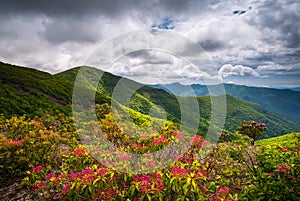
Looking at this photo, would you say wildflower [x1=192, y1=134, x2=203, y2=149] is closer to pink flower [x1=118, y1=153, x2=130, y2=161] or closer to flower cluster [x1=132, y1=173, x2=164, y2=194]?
flower cluster [x1=132, y1=173, x2=164, y2=194]

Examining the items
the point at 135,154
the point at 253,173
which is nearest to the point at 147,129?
the point at 135,154

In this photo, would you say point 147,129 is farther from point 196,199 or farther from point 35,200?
point 35,200

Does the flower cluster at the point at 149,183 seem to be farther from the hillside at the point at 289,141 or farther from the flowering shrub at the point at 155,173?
the hillside at the point at 289,141

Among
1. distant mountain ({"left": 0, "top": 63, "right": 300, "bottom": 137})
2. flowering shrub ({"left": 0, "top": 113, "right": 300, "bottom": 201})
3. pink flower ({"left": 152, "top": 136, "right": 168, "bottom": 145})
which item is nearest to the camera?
flowering shrub ({"left": 0, "top": 113, "right": 300, "bottom": 201})

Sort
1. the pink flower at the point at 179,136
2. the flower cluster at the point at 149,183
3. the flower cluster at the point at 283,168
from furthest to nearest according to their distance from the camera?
the pink flower at the point at 179,136 < the flower cluster at the point at 283,168 < the flower cluster at the point at 149,183

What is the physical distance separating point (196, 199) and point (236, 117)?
216m

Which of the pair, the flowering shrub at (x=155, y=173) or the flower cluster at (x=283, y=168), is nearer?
the flowering shrub at (x=155, y=173)

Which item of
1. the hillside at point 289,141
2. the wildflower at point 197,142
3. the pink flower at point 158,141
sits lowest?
the hillside at point 289,141

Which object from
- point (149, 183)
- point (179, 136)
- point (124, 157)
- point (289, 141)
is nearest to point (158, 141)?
point (179, 136)

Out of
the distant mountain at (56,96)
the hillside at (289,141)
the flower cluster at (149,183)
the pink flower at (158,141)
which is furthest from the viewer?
the distant mountain at (56,96)

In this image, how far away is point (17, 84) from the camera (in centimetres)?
4147

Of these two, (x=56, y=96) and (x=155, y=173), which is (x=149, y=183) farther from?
(x=56, y=96)

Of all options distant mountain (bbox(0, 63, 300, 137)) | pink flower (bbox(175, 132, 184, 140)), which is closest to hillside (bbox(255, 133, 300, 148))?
pink flower (bbox(175, 132, 184, 140))

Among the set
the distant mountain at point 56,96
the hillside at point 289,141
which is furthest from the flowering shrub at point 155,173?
the distant mountain at point 56,96
